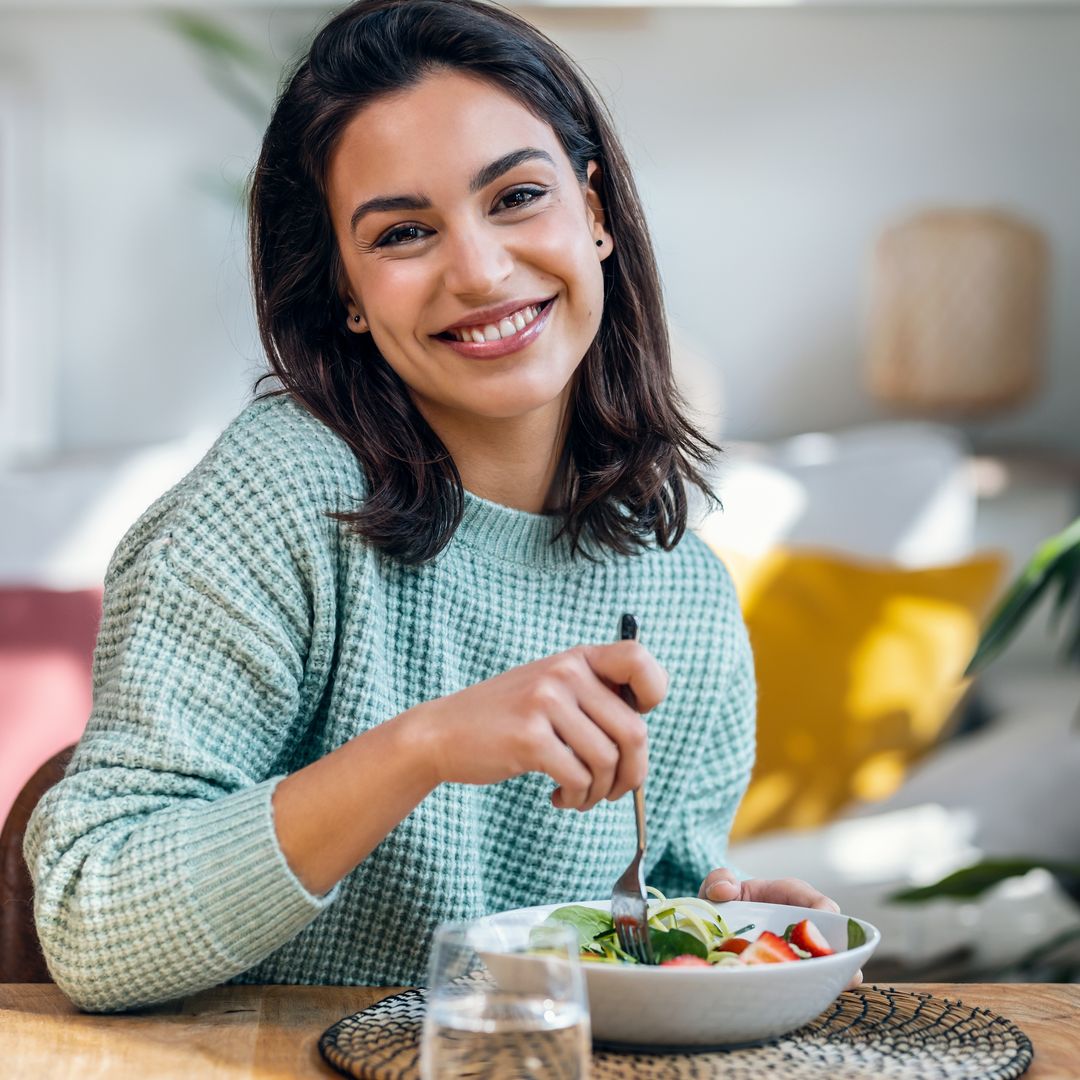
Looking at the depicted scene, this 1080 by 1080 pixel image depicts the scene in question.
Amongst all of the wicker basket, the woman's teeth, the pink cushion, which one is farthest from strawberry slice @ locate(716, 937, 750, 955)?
the wicker basket

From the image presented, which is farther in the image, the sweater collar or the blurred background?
the blurred background

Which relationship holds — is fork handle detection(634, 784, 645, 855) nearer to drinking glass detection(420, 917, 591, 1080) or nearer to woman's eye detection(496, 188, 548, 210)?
drinking glass detection(420, 917, 591, 1080)

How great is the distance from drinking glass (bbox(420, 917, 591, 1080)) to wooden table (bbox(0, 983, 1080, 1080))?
0.19m

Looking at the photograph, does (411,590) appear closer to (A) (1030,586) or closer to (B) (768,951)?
(B) (768,951)

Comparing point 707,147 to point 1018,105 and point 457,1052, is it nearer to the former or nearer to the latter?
point 1018,105

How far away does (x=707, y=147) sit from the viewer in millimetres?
2980

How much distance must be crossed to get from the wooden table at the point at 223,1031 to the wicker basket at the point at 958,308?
2.01 m

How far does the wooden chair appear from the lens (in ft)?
3.73

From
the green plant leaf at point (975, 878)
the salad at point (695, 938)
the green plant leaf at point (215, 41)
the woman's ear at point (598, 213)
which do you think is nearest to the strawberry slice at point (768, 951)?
the salad at point (695, 938)

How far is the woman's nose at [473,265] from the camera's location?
1.12 m

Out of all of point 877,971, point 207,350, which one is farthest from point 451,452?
point 207,350

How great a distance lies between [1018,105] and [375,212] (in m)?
2.23

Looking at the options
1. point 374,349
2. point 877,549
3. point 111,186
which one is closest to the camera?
point 374,349

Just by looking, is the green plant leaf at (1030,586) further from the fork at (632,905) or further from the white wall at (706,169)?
the white wall at (706,169)
